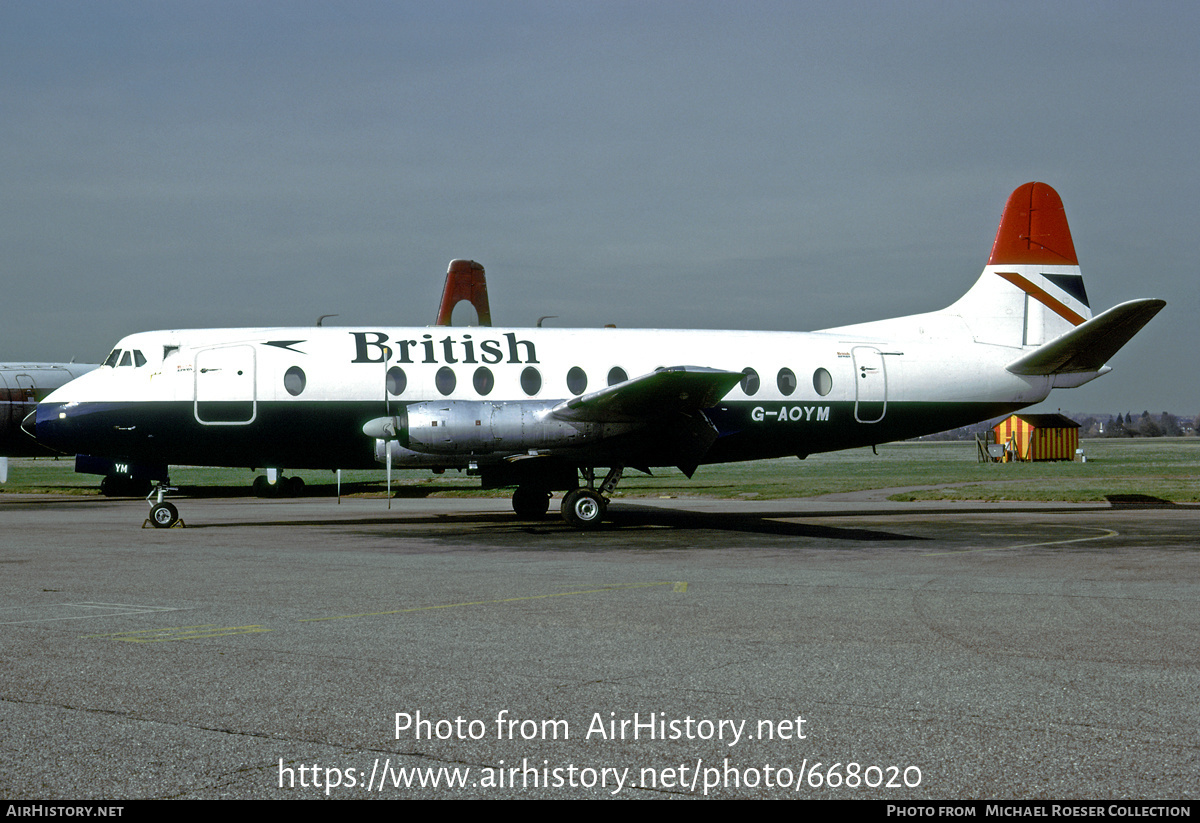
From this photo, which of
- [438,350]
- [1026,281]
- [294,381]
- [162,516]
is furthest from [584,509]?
[1026,281]

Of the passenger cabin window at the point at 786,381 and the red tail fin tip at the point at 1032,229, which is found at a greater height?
the red tail fin tip at the point at 1032,229

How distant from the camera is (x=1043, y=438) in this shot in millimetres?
77125

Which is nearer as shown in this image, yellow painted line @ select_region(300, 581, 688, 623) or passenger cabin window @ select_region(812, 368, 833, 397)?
yellow painted line @ select_region(300, 581, 688, 623)

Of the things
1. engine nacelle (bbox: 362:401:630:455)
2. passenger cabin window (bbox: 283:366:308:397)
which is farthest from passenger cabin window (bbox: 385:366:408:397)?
passenger cabin window (bbox: 283:366:308:397)

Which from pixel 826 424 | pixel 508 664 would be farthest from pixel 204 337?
pixel 508 664

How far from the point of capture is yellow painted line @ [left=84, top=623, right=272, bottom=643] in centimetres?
899

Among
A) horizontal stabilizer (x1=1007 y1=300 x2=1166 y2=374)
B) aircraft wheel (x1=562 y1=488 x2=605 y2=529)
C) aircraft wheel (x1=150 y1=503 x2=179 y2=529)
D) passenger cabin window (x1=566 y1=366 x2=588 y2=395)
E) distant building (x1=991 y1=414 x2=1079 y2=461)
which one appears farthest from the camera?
distant building (x1=991 y1=414 x2=1079 y2=461)

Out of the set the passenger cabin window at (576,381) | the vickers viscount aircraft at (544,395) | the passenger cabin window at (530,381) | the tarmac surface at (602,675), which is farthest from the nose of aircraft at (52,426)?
the passenger cabin window at (576,381)

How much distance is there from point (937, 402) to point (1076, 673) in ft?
61.6

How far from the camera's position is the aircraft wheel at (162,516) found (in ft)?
74.5

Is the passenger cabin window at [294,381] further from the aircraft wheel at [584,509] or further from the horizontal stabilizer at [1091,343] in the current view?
the horizontal stabilizer at [1091,343]

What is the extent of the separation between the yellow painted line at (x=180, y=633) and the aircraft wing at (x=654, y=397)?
36.7ft

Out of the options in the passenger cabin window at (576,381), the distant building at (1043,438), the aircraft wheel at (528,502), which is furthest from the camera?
the distant building at (1043,438)

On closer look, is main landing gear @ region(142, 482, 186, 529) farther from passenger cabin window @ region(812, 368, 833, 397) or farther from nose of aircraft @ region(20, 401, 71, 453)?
passenger cabin window @ region(812, 368, 833, 397)
